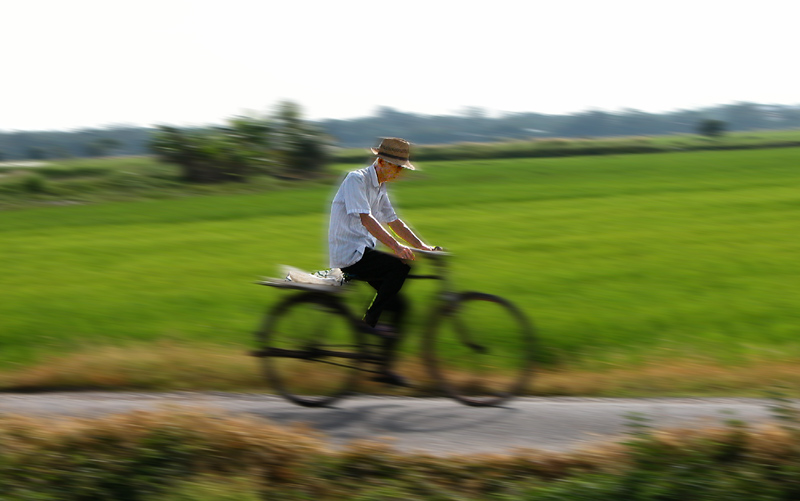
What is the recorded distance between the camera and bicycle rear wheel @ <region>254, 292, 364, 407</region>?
645 centimetres

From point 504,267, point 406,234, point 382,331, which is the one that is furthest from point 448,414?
point 504,267

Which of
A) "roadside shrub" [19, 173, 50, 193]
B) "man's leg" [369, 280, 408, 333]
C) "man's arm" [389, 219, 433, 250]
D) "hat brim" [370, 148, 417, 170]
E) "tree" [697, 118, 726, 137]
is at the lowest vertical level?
"roadside shrub" [19, 173, 50, 193]

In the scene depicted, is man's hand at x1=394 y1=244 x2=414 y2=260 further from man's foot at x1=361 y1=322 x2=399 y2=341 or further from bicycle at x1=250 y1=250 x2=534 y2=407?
man's foot at x1=361 y1=322 x2=399 y2=341

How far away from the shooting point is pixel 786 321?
9.71 metres

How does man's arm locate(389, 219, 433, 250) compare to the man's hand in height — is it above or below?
above

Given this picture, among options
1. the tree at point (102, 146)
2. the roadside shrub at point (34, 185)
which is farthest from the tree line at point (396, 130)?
the roadside shrub at point (34, 185)

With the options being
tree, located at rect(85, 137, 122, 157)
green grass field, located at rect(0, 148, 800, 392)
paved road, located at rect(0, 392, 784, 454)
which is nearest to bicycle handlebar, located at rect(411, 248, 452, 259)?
paved road, located at rect(0, 392, 784, 454)

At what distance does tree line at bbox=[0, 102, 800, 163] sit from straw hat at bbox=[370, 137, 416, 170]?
149 feet

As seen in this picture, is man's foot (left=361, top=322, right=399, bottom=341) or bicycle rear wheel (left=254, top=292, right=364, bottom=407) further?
bicycle rear wheel (left=254, top=292, right=364, bottom=407)

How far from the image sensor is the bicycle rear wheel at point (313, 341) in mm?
6453

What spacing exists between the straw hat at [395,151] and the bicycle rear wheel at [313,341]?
1098 millimetres

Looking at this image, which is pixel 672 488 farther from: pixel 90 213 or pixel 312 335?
pixel 90 213

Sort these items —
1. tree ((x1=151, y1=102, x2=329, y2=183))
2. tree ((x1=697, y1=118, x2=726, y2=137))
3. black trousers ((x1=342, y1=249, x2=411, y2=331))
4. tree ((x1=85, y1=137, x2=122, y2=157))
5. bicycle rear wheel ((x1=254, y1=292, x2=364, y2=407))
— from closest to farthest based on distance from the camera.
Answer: black trousers ((x1=342, y1=249, x2=411, y2=331)), bicycle rear wheel ((x1=254, y1=292, x2=364, y2=407)), tree ((x1=151, y1=102, x2=329, y2=183)), tree ((x1=85, y1=137, x2=122, y2=157)), tree ((x1=697, y1=118, x2=726, y2=137))

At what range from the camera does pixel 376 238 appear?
6195 mm
